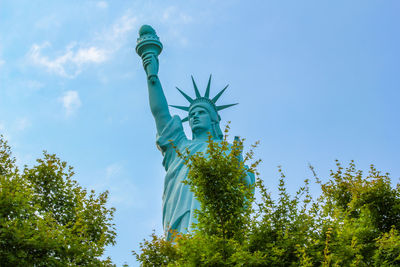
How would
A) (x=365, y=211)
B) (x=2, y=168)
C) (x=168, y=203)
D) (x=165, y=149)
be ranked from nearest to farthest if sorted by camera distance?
1. (x=365, y=211)
2. (x=2, y=168)
3. (x=168, y=203)
4. (x=165, y=149)

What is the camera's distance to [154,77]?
12.3 metres

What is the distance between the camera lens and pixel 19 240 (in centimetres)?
532

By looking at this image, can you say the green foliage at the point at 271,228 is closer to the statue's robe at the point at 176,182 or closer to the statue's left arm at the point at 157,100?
the statue's robe at the point at 176,182

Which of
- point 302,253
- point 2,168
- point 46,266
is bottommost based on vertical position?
point 302,253

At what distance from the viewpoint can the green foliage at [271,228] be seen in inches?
221

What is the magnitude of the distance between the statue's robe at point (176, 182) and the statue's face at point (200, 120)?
424 mm

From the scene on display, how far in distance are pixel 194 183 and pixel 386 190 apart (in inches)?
121

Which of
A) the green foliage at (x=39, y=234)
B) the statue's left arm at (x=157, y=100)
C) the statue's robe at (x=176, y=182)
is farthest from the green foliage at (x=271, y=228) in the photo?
the statue's left arm at (x=157, y=100)

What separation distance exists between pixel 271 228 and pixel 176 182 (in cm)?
534

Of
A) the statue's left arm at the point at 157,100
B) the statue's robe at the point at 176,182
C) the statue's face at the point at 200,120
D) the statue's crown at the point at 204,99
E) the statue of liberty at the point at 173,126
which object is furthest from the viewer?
the statue's crown at the point at 204,99

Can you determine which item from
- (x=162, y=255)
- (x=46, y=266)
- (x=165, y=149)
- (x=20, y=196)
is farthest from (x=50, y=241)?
(x=165, y=149)

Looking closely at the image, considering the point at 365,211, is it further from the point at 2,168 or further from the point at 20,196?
the point at 2,168

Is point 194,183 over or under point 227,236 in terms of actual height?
over

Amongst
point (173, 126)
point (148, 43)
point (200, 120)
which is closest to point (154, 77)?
point (148, 43)
